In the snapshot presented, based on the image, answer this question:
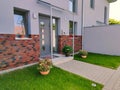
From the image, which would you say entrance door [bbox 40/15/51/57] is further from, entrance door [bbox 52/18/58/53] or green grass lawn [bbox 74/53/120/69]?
green grass lawn [bbox 74/53/120/69]

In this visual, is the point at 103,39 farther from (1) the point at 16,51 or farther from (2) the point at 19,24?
(1) the point at 16,51

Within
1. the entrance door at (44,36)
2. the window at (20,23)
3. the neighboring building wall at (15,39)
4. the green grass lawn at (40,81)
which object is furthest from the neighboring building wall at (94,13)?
the green grass lawn at (40,81)

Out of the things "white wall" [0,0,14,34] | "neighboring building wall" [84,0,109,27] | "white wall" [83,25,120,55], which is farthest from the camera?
"neighboring building wall" [84,0,109,27]

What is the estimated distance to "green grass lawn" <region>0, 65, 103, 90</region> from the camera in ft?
12.1

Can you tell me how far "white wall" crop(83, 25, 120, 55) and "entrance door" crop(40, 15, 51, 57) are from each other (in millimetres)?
4833

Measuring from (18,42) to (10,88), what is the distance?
210cm

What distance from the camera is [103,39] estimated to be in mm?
10070

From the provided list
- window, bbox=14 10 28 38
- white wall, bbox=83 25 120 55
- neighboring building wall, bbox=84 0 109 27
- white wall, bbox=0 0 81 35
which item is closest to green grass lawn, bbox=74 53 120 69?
white wall, bbox=83 25 120 55

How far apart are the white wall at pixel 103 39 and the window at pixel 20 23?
6.45 meters

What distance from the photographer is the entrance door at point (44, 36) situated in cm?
663

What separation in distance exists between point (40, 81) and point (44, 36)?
324 centimetres

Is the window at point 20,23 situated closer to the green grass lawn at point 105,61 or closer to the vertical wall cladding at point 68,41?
the vertical wall cladding at point 68,41

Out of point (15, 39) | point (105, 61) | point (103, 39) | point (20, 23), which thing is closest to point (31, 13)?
point (20, 23)

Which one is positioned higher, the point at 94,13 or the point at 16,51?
the point at 94,13
